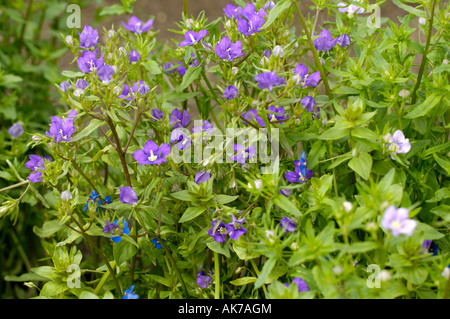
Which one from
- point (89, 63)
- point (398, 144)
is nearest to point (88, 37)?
point (89, 63)

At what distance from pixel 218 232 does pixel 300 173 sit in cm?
25

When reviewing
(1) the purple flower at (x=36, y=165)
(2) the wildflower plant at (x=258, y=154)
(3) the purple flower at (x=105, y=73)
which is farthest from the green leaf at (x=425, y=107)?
(1) the purple flower at (x=36, y=165)

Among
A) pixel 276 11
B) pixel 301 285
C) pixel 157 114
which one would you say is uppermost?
pixel 276 11

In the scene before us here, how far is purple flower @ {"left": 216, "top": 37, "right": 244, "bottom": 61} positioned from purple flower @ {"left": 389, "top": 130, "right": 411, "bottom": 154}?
1.36 feet

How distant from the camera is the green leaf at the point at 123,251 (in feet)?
4.08

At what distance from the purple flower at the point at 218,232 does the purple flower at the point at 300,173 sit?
0.20 meters

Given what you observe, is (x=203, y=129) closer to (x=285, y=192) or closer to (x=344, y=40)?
(x=285, y=192)

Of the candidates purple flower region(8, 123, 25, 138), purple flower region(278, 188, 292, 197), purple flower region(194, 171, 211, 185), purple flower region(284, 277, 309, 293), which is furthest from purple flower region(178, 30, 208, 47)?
purple flower region(8, 123, 25, 138)

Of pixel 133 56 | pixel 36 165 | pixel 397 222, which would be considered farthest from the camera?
pixel 133 56

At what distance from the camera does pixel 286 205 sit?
1.06m

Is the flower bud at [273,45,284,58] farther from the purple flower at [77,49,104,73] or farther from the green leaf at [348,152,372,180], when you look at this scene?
the purple flower at [77,49,104,73]

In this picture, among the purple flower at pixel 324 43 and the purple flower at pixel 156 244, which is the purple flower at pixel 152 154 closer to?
the purple flower at pixel 156 244

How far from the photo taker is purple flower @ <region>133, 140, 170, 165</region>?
1182 mm
